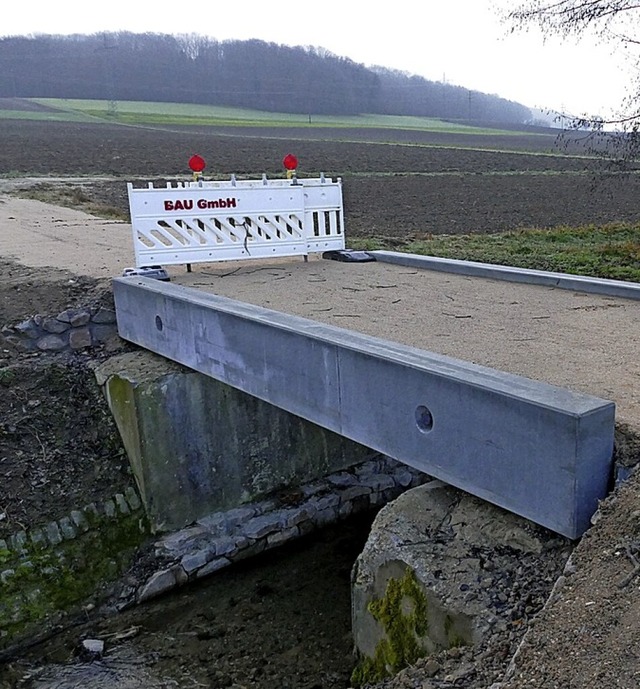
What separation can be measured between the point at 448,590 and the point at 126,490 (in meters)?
3.89

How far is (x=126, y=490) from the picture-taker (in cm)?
675

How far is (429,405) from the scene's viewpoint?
4.09m

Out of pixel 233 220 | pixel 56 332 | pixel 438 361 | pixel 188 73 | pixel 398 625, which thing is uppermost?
pixel 188 73

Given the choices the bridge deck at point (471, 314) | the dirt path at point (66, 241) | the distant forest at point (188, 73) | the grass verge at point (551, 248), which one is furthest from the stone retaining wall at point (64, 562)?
the distant forest at point (188, 73)

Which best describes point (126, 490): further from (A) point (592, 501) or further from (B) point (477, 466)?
(A) point (592, 501)

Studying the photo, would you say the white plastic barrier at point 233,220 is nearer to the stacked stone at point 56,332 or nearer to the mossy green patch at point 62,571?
the stacked stone at point 56,332

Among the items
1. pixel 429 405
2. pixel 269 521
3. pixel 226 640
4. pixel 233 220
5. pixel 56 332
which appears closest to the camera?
pixel 429 405

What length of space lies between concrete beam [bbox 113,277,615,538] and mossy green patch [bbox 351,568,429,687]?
23.7 inches

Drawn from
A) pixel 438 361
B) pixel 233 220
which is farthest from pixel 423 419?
pixel 233 220

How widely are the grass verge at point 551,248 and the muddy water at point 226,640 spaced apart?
5.78 metres

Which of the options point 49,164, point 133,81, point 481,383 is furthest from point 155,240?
point 133,81

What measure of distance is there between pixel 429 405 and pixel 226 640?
2793 mm

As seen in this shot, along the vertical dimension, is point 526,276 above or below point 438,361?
below

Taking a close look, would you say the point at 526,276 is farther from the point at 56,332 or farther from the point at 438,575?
the point at 56,332
